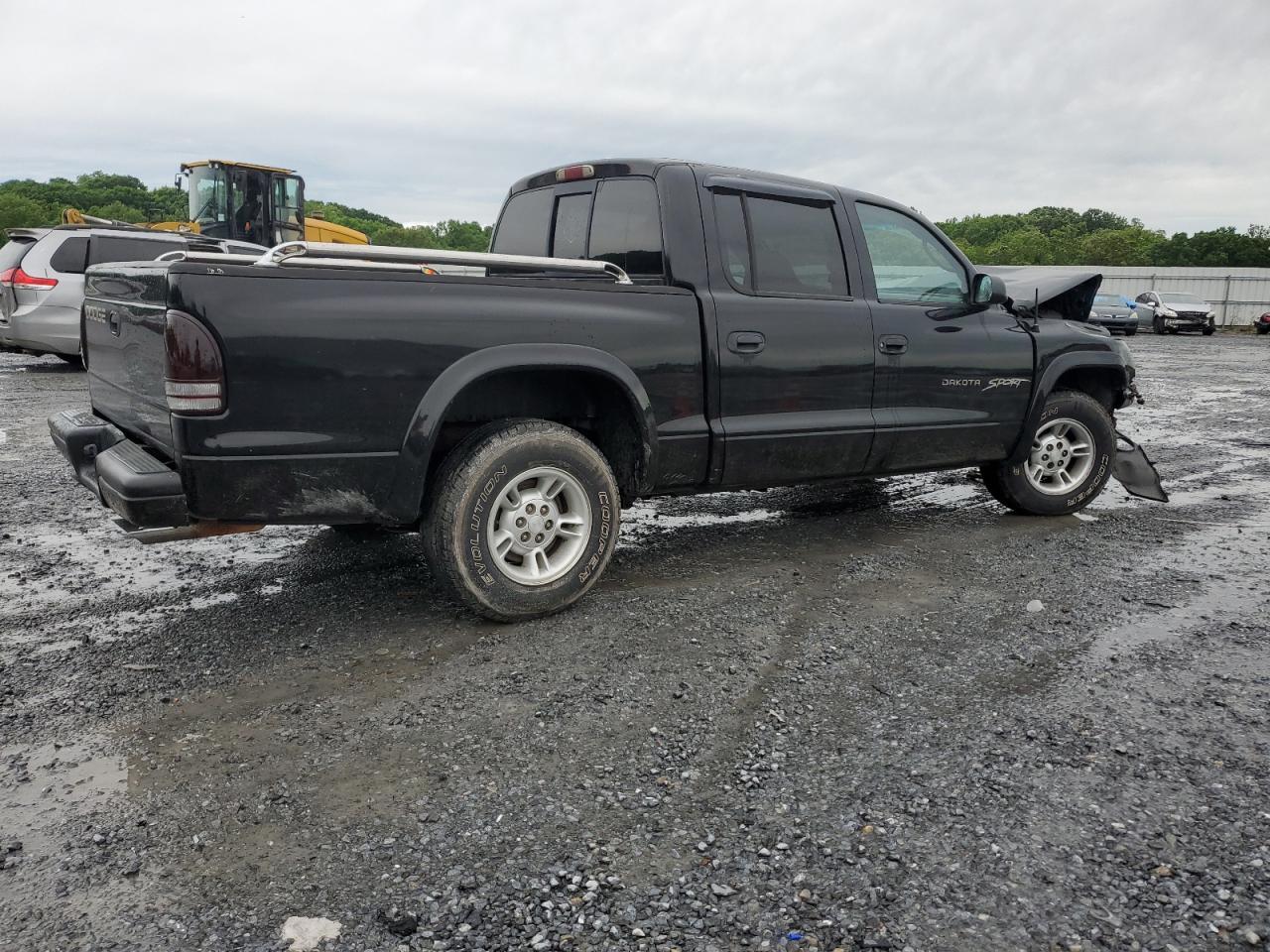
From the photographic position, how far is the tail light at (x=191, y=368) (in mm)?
3293

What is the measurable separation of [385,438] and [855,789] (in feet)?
6.85

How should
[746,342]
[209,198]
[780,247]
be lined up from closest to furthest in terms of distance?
1. [746,342]
2. [780,247]
3. [209,198]

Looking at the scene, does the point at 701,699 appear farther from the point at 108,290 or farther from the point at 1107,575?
the point at 108,290

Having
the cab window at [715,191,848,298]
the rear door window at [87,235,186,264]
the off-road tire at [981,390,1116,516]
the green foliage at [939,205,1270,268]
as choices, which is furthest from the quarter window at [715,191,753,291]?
the green foliage at [939,205,1270,268]

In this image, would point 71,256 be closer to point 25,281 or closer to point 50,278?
point 50,278

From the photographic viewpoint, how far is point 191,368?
3318 mm

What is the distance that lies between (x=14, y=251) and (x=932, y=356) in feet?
38.0

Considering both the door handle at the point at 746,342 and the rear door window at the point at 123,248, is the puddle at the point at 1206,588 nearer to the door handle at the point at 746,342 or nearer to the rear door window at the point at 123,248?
the door handle at the point at 746,342

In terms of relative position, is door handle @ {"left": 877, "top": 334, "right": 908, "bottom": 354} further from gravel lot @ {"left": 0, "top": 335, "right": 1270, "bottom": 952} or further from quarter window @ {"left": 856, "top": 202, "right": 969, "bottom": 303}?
gravel lot @ {"left": 0, "top": 335, "right": 1270, "bottom": 952}

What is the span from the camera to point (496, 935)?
216 cm

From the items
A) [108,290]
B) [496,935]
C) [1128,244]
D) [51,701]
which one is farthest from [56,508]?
[1128,244]

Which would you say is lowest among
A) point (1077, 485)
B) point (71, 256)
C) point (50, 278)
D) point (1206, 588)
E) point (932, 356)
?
point (1206, 588)

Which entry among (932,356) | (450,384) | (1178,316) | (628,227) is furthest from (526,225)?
(1178,316)

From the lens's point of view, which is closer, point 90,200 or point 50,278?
point 50,278
